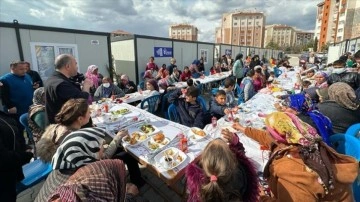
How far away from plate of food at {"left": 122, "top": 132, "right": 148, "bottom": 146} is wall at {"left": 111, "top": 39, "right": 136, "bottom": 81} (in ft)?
23.9

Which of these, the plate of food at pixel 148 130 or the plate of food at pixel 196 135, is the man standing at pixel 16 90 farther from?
the plate of food at pixel 196 135

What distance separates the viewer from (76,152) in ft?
4.93

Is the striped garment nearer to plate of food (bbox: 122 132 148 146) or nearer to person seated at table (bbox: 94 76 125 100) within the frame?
plate of food (bbox: 122 132 148 146)

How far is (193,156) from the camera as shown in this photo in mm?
2041

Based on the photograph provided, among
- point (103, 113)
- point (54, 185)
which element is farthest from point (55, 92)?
point (54, 185)

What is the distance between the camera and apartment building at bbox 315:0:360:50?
40719 mm

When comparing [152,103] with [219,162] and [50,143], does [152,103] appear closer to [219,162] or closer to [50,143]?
[50,143]

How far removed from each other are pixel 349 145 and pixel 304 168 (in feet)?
4.29

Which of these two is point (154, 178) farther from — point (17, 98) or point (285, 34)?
point (285, 34)

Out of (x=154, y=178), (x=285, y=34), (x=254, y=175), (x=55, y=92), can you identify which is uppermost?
(x=285, y=34)

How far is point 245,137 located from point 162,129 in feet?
3.75

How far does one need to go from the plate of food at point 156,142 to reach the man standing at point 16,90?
3524 mm

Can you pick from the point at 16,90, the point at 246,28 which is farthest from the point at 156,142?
the point at 246,28

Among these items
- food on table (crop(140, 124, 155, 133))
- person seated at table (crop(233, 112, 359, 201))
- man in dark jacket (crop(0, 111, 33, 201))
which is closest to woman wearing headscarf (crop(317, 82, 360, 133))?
person seated at table (crop(233, 112, 359, 201))
